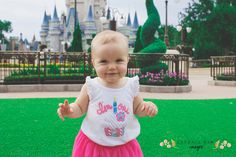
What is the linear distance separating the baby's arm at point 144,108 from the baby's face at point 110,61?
265mm

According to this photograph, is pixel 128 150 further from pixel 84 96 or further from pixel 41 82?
pixel 41 82

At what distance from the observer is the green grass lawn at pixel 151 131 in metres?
4.52

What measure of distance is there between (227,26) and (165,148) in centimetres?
4461

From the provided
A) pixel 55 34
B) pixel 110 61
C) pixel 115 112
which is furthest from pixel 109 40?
pixel 55 34

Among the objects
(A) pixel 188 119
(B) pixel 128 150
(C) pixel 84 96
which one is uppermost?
(C) pixel 84 96

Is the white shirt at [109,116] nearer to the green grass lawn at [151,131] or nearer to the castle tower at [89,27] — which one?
the green grass lawn at [151,131]

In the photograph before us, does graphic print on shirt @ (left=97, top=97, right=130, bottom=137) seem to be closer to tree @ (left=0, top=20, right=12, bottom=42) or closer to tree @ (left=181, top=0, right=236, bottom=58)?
tree @ (left=181, top=0, right=236, bottom=58)

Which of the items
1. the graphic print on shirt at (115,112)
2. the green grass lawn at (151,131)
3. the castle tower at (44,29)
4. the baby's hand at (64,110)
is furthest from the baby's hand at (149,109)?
the castle tower at (44,29)

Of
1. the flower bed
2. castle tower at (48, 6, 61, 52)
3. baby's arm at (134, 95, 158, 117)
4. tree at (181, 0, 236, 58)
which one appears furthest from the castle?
baby's arm at (134, 95, 158, 117)

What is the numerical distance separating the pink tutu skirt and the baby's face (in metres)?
0.41

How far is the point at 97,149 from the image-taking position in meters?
2.58

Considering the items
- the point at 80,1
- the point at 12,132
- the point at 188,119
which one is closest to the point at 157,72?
the point at 188,119

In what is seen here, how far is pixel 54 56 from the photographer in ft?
50.8

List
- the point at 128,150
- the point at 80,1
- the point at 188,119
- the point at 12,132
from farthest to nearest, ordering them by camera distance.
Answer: the point at 80,1, the point at 188,119, the point at 12,132, the point at 128,150
